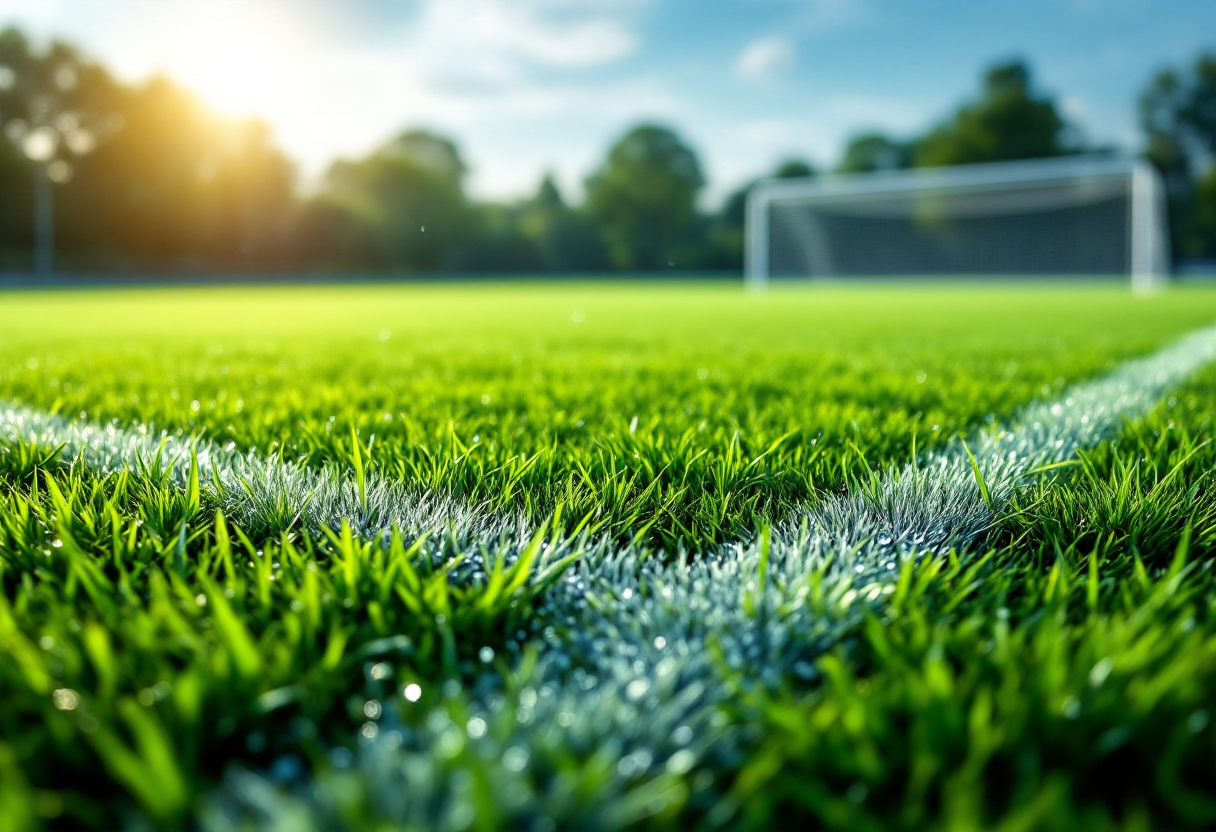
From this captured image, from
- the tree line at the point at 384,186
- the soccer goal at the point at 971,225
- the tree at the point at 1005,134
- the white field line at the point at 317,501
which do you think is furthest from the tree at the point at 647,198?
the white field line at the point at 317,501

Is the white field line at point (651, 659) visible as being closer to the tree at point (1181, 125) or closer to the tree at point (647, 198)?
the tree at point (647, 198)

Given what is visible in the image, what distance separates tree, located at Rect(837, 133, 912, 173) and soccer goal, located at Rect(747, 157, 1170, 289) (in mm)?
23401

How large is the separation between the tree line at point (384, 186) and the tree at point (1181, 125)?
0.36 feet

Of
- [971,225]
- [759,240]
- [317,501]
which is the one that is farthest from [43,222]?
[317,501]

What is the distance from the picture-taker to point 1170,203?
154ft

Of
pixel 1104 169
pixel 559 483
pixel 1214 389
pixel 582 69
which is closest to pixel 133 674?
pixel 559 483

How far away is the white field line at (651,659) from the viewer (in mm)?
633

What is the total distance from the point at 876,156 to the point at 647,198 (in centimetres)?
1657

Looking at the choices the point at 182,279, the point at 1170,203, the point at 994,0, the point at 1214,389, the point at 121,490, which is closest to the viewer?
the point at 121,490

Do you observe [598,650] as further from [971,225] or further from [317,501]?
[971,225]

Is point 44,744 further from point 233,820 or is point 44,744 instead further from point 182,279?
point 182,279

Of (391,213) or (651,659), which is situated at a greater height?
(391,213)

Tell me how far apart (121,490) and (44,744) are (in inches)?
32.2

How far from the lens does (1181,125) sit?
49.5m
